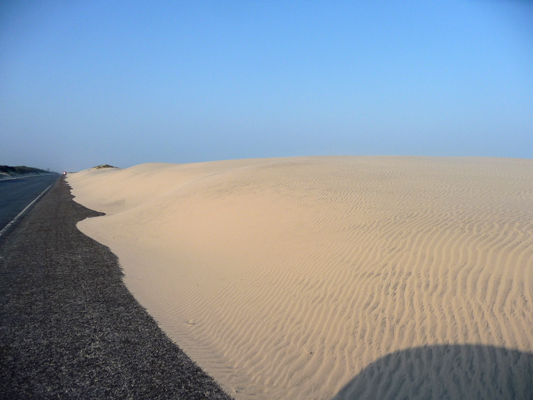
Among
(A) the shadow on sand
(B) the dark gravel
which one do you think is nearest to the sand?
(A) the shadow on sand

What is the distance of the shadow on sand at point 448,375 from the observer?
144 inches

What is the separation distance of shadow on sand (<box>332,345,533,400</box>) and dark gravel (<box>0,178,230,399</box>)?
70.2 inches

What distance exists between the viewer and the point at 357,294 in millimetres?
5719

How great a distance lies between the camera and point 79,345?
4828mm

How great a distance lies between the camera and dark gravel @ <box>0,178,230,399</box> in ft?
12.8

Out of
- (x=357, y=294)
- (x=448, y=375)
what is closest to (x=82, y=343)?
(x=357, y=294)

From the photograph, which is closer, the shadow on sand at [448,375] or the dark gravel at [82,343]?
the shadow on sand at [448,375]

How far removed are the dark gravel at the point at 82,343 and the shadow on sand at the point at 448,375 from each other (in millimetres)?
1784

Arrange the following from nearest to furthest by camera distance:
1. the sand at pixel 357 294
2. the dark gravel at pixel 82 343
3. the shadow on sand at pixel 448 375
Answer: the shadow on sand at pixel 448 375, the dark gravel at pixel 82 343, the sand at pixel 357 294

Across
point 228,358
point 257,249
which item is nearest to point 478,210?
point 257,249

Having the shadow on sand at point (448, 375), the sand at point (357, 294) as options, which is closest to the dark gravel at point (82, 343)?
the sand at point (357, 294)

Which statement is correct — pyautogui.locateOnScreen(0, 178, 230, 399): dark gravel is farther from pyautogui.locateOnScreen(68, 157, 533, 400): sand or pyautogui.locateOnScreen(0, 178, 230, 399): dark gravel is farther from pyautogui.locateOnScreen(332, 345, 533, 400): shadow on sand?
pyautogui.locateOnScreen(332, 345, 533, 400): shadow on sand

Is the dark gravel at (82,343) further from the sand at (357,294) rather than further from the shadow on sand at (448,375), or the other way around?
the shadow on sand at (448,375)

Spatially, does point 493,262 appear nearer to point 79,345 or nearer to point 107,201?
point 79,345
